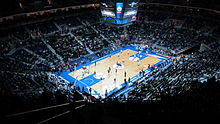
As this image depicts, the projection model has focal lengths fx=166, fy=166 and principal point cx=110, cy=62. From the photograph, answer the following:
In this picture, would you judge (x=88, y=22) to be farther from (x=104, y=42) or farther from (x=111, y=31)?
(x=104, y=42)

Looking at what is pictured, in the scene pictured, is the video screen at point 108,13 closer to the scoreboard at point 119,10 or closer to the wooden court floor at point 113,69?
the scoreboard at point 119,10

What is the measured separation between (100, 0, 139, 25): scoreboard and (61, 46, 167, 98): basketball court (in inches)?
281

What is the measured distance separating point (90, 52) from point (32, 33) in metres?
13.8

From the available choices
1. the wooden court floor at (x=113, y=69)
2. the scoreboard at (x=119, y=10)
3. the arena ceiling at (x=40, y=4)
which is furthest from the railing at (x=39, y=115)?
the arena ceiling at (x=40, y=4)

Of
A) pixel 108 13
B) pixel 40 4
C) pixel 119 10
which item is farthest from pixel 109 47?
pixel 40 4

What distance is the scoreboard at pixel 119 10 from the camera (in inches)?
1133

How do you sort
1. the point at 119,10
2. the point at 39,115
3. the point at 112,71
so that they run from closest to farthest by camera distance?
the point at 39,115, the point at 112,71, the point at 119,10

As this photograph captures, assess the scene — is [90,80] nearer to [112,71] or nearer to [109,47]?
[112,71]

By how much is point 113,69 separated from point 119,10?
10.5m

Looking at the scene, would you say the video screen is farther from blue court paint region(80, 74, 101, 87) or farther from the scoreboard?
blue court paint region(80, 74, 101, 87)

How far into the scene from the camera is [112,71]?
27625 mm

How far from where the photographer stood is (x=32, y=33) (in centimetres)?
3681

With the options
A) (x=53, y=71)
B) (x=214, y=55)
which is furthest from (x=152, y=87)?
(x=53, y=71)

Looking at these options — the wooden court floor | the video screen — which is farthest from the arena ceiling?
the wooden court floor
